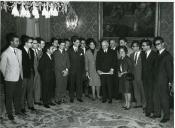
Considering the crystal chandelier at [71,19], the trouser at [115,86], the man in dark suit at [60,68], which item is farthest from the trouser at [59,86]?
the crystal chandelier at [71,19]

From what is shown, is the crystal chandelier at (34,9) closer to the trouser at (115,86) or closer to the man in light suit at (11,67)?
the man in light suit at (11,67)

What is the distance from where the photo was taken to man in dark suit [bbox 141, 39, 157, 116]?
5.64 meters

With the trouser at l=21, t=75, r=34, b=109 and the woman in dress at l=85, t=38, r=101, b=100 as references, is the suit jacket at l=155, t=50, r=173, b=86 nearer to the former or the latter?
the woman in dress at l=85, t=38, r=101, b=100

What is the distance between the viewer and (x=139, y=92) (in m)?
6.40

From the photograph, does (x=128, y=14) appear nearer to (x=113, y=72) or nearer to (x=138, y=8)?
(x=138, y=8)

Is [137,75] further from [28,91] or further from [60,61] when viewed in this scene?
[28,91]

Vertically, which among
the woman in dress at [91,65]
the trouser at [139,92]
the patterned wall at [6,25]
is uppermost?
the patterned wall at [6,25]

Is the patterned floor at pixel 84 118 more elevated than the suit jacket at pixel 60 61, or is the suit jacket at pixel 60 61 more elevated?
the suit jacket at pixel 60 61

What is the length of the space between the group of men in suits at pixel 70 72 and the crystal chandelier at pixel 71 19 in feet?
6.85

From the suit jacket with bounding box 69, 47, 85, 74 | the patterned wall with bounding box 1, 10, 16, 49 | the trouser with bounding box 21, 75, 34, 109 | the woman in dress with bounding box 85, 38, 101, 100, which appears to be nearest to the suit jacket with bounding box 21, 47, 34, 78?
the trouser with bounding box 21, 75, 34, 109

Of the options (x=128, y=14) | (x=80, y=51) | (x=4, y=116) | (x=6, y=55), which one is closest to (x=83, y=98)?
(x=80, y=51)

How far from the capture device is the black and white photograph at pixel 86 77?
5312 millimetres

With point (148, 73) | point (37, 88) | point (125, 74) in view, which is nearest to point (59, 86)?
point (37, 88)

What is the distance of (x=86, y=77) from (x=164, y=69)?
9.73 feet
